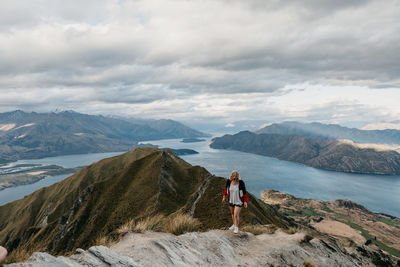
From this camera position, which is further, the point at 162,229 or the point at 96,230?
the point at 96,230

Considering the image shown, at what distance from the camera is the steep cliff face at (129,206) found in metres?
57.0

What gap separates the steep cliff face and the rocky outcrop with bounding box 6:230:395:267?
82.6 feet

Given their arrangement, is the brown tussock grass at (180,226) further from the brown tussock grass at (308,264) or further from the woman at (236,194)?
the brown tussock grass at (308,264)

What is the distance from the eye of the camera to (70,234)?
2923 inches

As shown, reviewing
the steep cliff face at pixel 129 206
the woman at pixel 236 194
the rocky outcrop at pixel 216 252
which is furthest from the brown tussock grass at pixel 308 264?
the steep cliff face at pixel 129 206

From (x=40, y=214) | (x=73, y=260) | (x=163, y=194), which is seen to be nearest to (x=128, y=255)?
(x=73, y=260)

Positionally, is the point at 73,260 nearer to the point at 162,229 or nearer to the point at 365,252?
the point at 162,229

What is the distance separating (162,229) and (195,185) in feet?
233

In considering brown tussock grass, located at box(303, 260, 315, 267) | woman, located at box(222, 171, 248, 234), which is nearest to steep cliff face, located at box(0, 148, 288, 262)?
woman, located at box(222, 171, 248, 234)

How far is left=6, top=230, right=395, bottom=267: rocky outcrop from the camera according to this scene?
9.48m

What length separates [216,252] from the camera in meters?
12.1

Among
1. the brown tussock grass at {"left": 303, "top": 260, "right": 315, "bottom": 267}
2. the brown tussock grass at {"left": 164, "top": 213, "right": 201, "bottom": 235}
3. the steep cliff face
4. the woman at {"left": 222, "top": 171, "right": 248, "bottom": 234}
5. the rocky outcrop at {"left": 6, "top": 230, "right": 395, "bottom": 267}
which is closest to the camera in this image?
the rocky outcrop at {"left": 6, "top": 230, "right": 395, "bottom": 267}

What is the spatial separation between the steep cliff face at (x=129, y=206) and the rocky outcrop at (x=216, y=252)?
82.6 ft

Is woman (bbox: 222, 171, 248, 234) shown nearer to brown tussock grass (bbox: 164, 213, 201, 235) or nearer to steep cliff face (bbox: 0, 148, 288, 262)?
brown tussock grass (bbox: 164, 213, 201, 235)
